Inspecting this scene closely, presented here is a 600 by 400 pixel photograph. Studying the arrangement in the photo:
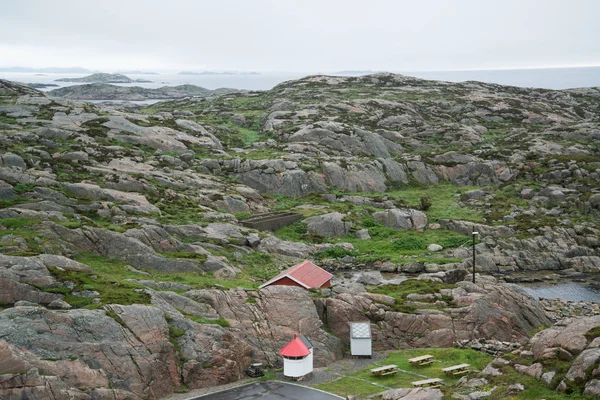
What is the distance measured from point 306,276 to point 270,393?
16.4 m

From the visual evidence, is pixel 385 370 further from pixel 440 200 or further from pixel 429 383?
pixel 440 200

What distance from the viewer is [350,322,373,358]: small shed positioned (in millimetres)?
39719

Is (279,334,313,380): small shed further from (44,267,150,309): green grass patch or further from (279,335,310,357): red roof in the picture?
(44,267,150,309): green grass patch

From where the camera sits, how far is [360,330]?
40.0 meters

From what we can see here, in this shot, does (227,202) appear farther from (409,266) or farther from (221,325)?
(221,325)

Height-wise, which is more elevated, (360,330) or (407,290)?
(360,330)

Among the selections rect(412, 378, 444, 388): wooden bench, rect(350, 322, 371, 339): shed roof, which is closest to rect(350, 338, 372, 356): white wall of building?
rect(350, 322, 371, 339): shed roof

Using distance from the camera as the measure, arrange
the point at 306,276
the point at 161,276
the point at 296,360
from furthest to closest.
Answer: the point at 306,276, the point at 161,276, the point at 296,360

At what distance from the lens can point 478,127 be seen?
5458 inches

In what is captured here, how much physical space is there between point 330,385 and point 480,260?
129ft

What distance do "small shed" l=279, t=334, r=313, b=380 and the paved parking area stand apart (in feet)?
3.14

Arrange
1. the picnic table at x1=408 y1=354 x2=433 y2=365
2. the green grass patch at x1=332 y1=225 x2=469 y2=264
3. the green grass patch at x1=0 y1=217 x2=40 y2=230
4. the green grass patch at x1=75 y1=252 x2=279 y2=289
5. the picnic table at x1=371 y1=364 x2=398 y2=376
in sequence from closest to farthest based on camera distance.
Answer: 1. the picnic table at x1=371 y1=364 x2=398 y2=376
2. the picnic table at x1=408 y1=354 x2=433 y2=365
3. the green grass patch at x1=75 y1=252 x2=279 y2=289
4. the green grass patch at x1=0 y1=217 x2=40 y2=230
5. the green grass patch at x1=332 y1=225 x2=469 y2=264

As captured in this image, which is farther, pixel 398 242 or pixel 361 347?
pixel 398 242

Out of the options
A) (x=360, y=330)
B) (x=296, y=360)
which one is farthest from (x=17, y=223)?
(x=360, y=330)
